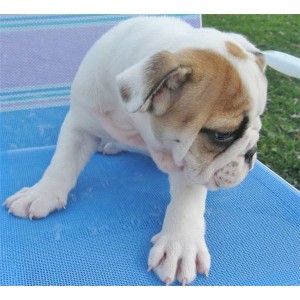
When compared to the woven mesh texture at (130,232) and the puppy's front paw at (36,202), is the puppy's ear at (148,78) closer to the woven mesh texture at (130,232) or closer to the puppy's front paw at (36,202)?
the woven mesh texture at (130,232)

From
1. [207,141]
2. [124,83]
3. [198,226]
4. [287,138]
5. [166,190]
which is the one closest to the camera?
[124,83]

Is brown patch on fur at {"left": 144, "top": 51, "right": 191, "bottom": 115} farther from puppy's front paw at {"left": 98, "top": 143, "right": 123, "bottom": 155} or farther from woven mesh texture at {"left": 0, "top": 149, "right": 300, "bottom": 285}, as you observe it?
puppy's front paw at {"left": 98, "top": 143, "right": 123, "bottom": 155}

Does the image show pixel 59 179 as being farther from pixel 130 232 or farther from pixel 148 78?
pixel 148 78

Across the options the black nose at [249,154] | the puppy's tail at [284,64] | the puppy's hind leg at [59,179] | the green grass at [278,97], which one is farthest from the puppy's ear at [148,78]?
the green grass at [278,97]

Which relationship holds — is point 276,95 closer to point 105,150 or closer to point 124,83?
point 105,150

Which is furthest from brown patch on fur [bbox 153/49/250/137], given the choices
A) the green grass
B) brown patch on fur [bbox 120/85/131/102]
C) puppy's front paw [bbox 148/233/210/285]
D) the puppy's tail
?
the green grass

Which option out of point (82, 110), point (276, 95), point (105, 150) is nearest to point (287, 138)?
point (276, 95)

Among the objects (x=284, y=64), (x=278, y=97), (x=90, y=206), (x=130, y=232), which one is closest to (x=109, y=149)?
(x=90, y=206)

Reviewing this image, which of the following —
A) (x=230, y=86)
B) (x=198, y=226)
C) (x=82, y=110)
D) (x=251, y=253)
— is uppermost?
(x=230, y=86)
